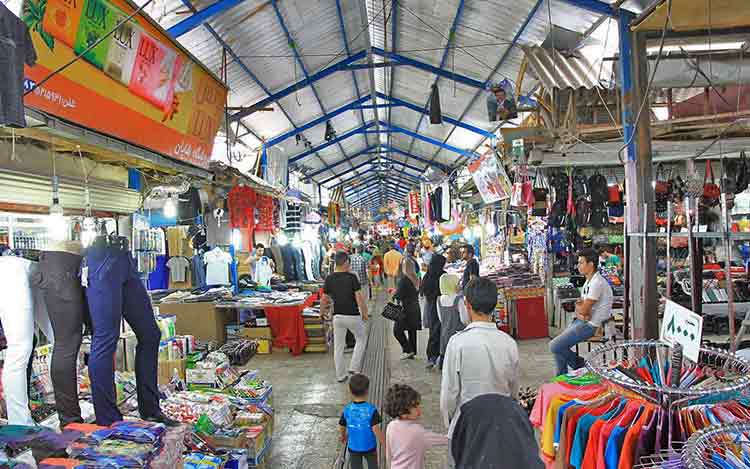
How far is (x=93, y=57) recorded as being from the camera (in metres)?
4.45

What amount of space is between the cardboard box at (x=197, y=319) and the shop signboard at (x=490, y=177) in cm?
468

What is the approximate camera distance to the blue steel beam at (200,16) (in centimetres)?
676

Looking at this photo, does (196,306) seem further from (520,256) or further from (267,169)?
(520,256)

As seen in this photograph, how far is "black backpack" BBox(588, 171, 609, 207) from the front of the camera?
7875mm

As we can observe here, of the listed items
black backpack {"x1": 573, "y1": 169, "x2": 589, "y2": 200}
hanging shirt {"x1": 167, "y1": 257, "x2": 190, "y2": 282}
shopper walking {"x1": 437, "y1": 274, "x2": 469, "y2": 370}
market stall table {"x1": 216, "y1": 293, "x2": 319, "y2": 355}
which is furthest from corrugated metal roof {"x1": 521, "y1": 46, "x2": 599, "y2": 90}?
hanging shirt {"x1": 167, "y1": 257, "x2": 190, "y2": 282}

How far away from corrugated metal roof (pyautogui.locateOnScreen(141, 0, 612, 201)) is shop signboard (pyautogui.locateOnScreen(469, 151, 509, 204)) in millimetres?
2070

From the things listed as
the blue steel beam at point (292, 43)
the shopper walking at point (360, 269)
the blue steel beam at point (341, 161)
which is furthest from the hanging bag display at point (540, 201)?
the blue steel beam at point (341, 161)

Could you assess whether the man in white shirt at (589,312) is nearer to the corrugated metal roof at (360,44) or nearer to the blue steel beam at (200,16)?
the corrugated metal roof at (360,44)

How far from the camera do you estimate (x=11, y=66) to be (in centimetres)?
238

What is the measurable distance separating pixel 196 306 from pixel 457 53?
659 centimetres

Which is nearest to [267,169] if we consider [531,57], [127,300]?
[531,57]

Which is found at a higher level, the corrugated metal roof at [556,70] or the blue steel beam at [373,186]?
the blue steel beam at [373,186]

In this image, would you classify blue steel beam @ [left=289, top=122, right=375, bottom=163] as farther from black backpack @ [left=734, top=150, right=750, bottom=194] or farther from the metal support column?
the metal support column

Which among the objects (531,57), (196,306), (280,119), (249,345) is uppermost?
(280,119)
